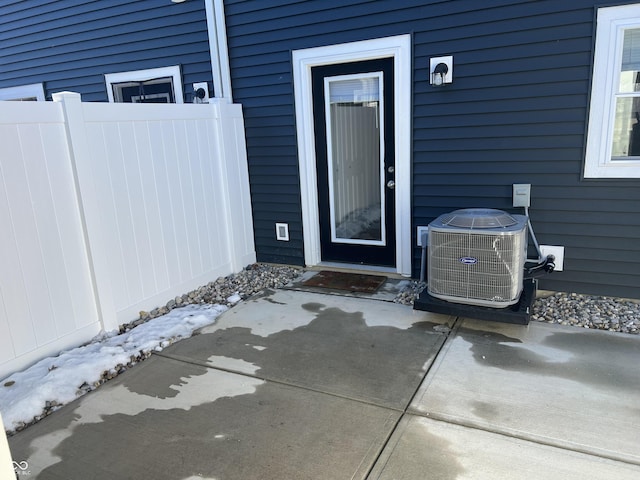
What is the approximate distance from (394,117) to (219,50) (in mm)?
1934

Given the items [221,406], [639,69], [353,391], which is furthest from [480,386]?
[639,69]

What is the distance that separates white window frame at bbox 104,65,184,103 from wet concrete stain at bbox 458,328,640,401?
3.98 m

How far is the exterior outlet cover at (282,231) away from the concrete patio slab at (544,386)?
7.18 ft

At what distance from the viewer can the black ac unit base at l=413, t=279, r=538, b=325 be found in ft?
10.3

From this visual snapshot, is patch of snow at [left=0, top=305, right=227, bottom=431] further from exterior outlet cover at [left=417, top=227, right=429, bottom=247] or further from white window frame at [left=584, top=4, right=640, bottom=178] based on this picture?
white window frame at [left=584, top=4, right=640, bottom=178]

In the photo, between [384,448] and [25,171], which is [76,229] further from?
[384,448]

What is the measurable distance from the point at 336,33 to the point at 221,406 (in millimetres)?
3230

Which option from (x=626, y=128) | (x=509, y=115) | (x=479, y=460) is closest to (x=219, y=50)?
(x=509, y=115)

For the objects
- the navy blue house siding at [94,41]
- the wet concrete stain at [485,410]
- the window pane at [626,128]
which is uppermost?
the navy blue house siding at [94,41]

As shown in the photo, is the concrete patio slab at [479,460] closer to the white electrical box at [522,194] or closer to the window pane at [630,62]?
the white electrical box at [522,194]

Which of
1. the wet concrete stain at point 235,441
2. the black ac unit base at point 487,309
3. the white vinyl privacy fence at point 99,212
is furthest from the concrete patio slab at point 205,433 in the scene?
the black ac unit base at point 487,309

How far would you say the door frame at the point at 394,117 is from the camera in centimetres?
391

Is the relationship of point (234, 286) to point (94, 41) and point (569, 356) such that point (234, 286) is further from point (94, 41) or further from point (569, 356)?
point (94, 41)

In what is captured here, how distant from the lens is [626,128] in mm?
3350
